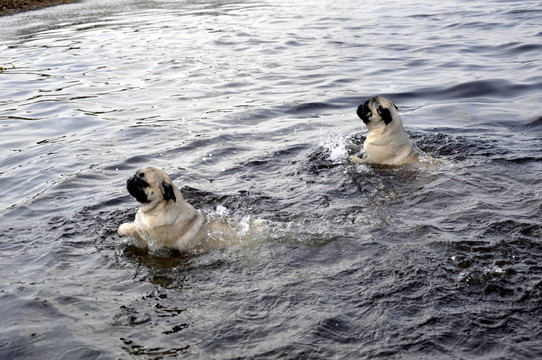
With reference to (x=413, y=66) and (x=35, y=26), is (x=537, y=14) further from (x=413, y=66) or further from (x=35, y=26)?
(x=35, y=26)

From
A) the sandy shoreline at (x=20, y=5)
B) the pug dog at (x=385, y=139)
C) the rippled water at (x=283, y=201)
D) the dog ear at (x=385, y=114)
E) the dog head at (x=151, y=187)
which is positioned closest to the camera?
the rippled water at (x=283, y=201)

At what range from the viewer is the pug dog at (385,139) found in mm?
10148

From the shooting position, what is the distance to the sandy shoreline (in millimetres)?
28158

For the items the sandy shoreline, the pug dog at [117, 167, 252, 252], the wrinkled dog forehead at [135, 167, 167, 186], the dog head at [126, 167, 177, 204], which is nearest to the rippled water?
the pug dog at [117, 167, 252, 252]

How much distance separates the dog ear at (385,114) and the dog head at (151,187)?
3816 millimetres

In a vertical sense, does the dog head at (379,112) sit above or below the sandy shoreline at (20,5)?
below

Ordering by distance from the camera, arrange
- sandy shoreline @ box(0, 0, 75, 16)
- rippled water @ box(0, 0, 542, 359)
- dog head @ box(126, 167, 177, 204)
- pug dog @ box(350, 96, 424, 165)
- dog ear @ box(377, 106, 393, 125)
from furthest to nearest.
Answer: sandy shoreline @ box(0, 0, 75, 16) < dog ear @ box(377, 106, 393, 125) < pug dog @ box(350, 96, 424, 165) < dog head @ box(126, 167, 177, 204) < rippled water @ box(0, 0, 542, 359)

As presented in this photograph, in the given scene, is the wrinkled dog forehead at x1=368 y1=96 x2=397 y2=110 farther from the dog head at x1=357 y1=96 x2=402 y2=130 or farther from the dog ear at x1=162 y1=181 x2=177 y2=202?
the dog ear at x1=162 y1=181 x2=177 y2=202

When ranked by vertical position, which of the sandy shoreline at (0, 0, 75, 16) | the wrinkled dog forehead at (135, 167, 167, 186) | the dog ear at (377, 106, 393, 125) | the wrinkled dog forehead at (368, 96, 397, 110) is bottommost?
the dog ear at (377, 106, 393, 125)

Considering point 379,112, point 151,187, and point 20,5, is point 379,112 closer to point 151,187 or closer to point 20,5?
point 151,187

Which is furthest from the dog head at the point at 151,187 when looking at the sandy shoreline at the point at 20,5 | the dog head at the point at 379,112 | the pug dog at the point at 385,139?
the sandy shoreline at the point at 20,5

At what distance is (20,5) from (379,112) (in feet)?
75.6

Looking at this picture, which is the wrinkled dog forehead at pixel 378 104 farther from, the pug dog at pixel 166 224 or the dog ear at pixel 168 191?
the dog ear at pixel 168 191

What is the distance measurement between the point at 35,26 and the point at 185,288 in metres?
20.5
